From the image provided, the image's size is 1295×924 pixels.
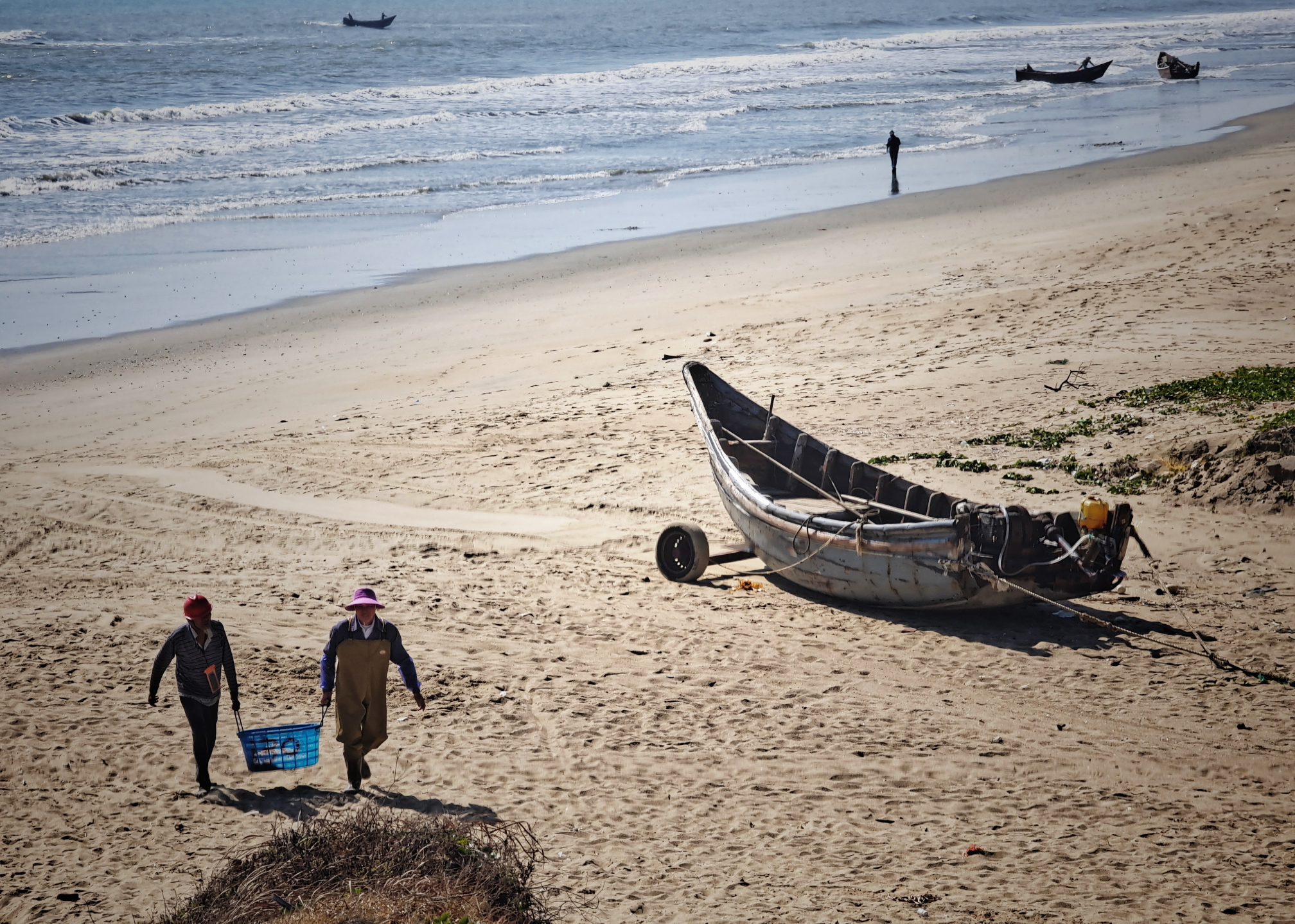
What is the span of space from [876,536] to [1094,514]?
1787mm

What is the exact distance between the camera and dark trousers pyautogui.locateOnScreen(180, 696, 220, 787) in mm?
7254

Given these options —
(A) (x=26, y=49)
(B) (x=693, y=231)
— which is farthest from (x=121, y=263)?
(A) (x=26, y=49)

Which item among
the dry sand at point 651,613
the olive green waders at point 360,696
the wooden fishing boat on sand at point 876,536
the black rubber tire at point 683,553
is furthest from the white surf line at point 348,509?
the olive green waders at point 360,696

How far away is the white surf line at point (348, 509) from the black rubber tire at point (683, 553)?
63.9 inches

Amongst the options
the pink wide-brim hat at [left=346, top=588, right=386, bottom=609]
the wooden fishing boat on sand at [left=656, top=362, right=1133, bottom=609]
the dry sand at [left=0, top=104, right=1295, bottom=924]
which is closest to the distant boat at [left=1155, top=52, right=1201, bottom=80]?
the dry sand at [left=0, top=104, right=1295, bottom=924]

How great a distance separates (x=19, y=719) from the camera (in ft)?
27.4

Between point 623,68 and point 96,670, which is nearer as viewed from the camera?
point 96,670

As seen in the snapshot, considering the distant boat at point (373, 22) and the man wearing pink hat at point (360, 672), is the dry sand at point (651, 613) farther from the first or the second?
the distant boat at point (373, 22)

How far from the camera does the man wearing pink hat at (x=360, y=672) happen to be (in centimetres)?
711

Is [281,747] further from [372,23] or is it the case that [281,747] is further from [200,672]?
[372,23]

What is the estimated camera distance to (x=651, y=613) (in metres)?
10.2

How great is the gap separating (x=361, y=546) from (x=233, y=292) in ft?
42.0

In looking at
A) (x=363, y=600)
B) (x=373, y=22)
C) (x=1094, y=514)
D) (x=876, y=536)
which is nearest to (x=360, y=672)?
(x=363, y=600)

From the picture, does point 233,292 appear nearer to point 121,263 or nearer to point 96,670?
point 121,263
